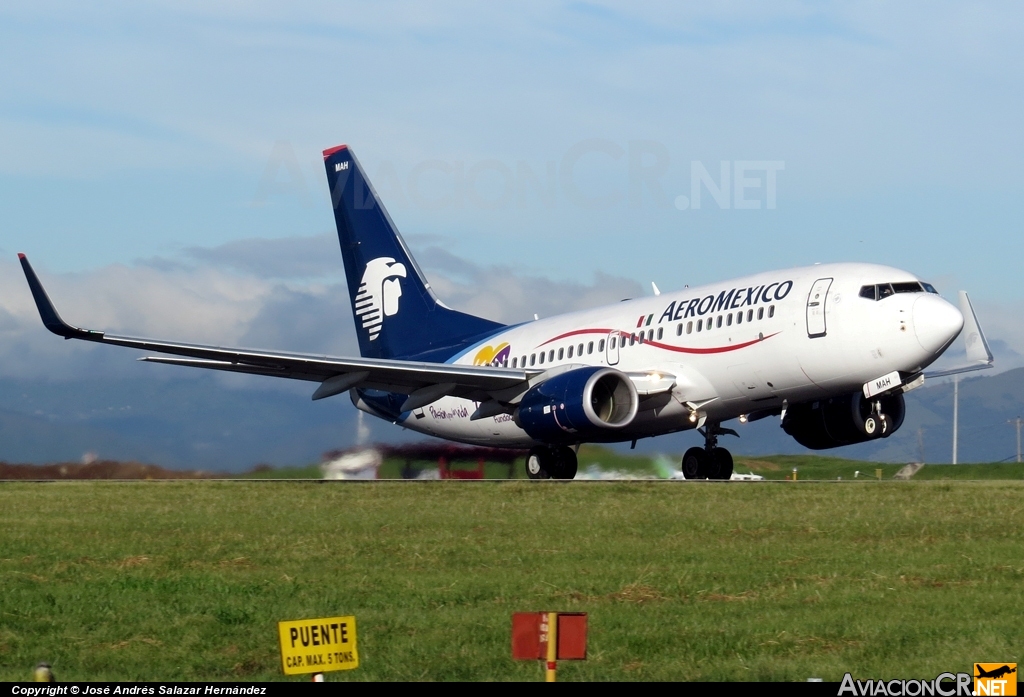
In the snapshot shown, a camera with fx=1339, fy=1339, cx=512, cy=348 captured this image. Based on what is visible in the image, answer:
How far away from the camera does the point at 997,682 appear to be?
6938 millimetres

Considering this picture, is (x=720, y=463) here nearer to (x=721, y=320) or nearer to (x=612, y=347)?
(x=612, y=347)

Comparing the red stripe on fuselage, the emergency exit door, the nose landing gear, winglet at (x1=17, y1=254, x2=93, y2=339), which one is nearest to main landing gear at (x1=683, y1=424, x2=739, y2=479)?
the red stripe on fuselage

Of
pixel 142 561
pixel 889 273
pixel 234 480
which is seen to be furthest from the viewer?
pixel 234 480

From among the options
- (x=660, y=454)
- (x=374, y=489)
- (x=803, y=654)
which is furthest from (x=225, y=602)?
(x=660, y=454)

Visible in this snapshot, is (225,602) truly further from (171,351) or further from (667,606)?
(171,351)

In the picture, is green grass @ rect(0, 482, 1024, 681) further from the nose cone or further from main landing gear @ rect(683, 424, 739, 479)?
main landing gear @ rect(683, 424, 739, 479)

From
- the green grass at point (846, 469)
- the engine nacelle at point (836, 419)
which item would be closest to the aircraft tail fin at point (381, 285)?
the engine nacelle at point (836, 419)

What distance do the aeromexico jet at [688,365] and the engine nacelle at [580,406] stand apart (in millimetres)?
31

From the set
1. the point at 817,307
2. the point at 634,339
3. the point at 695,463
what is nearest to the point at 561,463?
the point at 695,463

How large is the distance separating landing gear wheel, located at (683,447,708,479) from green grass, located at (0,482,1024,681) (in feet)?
29.0

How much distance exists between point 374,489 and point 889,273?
1059 centimetres

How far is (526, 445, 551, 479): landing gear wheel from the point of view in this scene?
30359 mm

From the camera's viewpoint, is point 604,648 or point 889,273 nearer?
point 604,648

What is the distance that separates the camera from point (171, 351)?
84.8 ft
